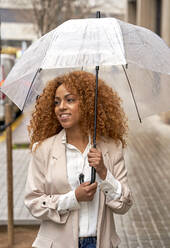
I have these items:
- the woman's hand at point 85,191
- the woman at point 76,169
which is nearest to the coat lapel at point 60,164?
the woman at point 76,169

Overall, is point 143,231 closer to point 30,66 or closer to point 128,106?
point 128,106

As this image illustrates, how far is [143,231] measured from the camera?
525cm

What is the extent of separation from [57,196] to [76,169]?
199 mm

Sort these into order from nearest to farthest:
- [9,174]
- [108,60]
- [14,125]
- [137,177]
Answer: [108,60]
[9,174]
[137,177]
[14,125]

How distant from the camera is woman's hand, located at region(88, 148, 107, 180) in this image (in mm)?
2479

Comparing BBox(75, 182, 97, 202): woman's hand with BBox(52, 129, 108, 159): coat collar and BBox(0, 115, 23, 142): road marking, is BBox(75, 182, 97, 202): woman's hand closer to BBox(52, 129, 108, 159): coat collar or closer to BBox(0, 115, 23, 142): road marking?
BBox(52, 129, 108, 159): coat collar

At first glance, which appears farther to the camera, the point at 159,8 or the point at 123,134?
the point at 159,8

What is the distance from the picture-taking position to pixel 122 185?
264cm

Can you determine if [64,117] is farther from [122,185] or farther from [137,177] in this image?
[137,177]

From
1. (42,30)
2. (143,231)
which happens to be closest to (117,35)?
(143,231)

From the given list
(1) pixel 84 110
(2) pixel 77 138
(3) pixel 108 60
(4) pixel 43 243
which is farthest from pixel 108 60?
(4) pixel 43 243

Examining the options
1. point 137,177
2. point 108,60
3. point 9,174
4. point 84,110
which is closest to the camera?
point 108,60

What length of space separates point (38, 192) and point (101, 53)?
91 cm

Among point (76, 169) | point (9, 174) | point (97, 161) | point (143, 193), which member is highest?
point (97, 161)
